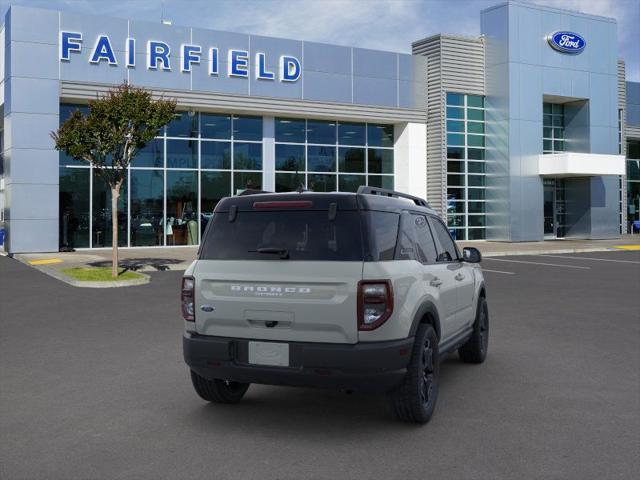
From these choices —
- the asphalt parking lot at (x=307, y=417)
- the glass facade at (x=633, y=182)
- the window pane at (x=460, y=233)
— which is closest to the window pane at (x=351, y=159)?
the window pane at (x=460, y=233)

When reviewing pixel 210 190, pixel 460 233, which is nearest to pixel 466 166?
pixel 460 233

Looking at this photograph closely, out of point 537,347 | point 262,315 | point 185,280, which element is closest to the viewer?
point 262,315

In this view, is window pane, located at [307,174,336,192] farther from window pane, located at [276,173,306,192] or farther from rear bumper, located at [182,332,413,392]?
rear bumper, located at [182,332,413,392]

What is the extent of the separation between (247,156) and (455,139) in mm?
9506

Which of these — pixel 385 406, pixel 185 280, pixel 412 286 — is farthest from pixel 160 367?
pixel 412 286

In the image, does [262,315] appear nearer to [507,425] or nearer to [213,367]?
[213,367]

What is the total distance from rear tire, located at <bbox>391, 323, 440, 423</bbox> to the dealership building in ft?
69.4

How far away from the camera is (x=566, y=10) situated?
3206 cm

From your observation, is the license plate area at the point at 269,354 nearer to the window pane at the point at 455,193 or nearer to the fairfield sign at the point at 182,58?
the fairfield sign at the point at 182,58

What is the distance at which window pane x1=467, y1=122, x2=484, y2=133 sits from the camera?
3128 cm

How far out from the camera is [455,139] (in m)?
30.9

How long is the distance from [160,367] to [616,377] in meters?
4.53

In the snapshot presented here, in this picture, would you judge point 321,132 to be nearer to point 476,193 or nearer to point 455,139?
point 455,139

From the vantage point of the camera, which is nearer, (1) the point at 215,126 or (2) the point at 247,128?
(1) the point at 215,126
